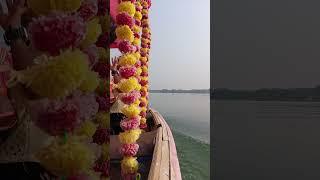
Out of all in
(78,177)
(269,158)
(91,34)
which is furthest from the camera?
(269,158)

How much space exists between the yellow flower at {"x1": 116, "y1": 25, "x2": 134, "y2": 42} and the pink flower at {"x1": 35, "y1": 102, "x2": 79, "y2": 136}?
3.41 metres

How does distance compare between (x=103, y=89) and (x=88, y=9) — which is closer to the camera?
(x=88, y=9)

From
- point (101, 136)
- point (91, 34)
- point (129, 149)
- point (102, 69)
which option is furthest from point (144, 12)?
point (91, 34)

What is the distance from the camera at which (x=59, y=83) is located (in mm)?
1590

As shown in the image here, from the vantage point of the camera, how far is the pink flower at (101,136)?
2598 millimetres

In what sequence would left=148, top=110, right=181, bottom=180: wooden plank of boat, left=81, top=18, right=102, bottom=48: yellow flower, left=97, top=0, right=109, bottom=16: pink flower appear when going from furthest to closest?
1. left=148, top=110, right=181, bottom=180: wooden plank of boat
2. left=97, top=0, right=109, bottom=16: pink flower
3. left=81, top=18, right=102, bottom=48: yellow flower

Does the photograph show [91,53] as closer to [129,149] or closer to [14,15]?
[14,15]

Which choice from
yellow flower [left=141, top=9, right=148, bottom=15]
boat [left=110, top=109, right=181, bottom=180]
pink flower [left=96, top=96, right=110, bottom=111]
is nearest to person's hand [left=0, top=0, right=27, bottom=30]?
pink flower [left=96, top=96, right=110, bottom=111]

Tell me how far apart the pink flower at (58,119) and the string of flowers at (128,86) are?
339cm

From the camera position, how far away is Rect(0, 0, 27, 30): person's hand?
1.63m

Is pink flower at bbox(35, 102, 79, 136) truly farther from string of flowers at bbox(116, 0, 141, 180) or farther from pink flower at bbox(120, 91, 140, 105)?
pink flower at bbox(120, 91, 140, 105)

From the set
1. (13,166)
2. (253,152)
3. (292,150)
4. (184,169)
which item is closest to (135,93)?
(13,166)

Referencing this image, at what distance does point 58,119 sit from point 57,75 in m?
0.18

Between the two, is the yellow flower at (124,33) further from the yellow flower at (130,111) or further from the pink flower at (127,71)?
the yellow flower at (130,111)
